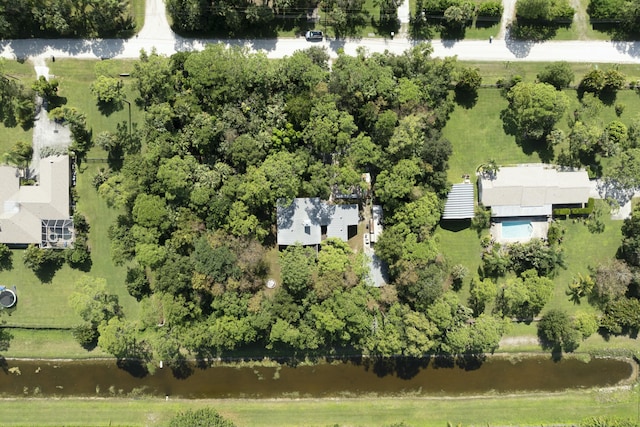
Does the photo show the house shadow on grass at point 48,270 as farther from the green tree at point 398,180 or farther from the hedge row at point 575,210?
the hedge row at point 575,210

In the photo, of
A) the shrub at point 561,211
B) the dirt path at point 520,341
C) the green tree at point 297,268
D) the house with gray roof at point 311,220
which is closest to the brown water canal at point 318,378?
the dirt path at point 520,341

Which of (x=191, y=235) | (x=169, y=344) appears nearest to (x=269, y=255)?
(x=191, y=235)

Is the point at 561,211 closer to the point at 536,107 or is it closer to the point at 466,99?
the point at 536,107

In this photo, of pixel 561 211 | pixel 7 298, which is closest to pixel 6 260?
pixel 7 298

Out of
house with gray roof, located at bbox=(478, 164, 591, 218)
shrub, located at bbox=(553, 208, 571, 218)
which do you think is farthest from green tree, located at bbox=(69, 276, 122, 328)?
shrub, located at bbox=(553, 208, 571, 218)

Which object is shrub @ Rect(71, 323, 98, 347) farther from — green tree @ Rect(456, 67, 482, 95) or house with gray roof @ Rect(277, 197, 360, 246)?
green tree @ Rect(456, 67, 482, 95)
